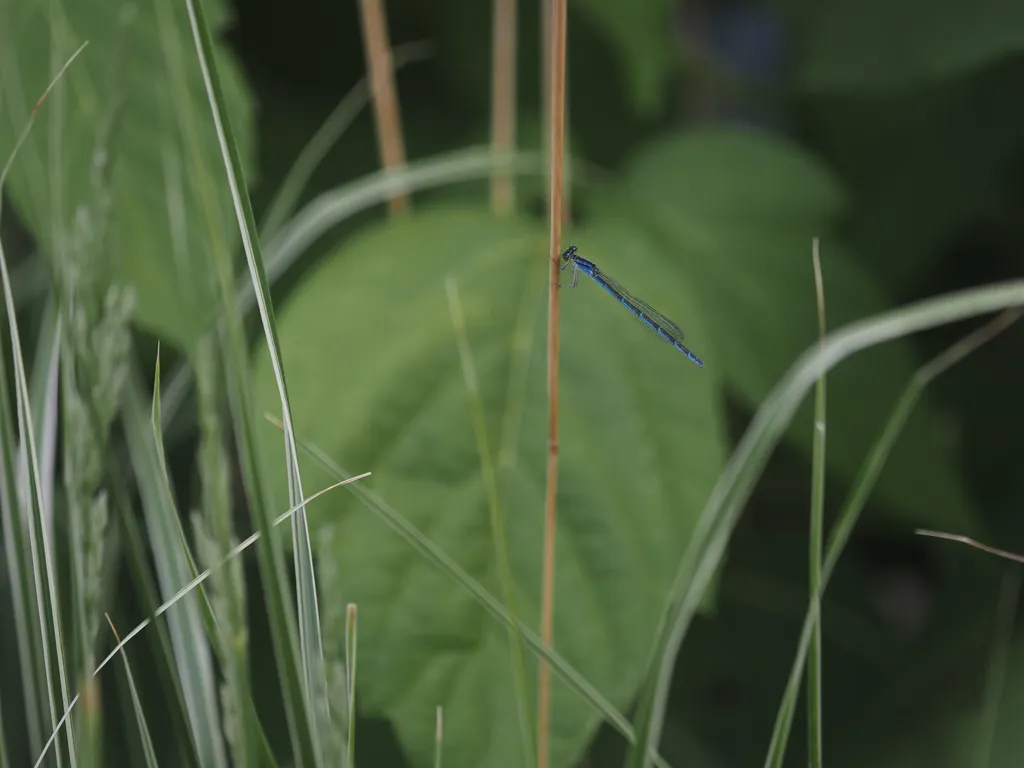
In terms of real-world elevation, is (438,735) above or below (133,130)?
below

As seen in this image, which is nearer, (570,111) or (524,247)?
(524,247)

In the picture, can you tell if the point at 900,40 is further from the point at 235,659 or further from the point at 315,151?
the point at 235,659

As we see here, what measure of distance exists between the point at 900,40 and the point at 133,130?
591mm

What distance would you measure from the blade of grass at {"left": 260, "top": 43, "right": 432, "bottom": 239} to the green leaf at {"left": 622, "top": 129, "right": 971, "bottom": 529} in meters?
0.23

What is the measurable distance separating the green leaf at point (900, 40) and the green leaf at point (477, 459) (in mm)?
302

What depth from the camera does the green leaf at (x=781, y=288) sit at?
25.8 inches

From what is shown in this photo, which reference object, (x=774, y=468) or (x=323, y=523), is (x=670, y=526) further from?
(x=774, y=468)

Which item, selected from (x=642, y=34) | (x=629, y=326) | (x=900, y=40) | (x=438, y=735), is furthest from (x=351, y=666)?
(x=900, y=40)

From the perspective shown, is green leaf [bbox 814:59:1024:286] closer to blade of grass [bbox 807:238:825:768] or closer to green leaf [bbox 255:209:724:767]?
green leaf [bbox 255:209:724:767]

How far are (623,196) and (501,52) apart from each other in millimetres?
147

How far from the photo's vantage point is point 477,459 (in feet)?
1.66

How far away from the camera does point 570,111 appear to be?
37.6 inches

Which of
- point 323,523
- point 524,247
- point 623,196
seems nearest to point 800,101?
point 623,196

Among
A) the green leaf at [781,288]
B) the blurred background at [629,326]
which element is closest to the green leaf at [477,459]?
the blurred background at [629,326]
